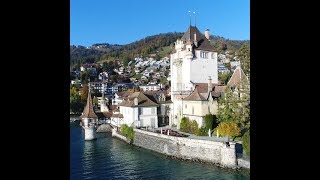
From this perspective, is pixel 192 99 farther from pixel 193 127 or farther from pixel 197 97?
pixel 193 127

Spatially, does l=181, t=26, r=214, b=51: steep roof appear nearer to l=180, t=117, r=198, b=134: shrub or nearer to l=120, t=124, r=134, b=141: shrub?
l=180, t=117, r=198, b=134: shrub

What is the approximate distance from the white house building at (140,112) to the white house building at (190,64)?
5.68 feet

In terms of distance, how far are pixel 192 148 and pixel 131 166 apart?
11.3ft

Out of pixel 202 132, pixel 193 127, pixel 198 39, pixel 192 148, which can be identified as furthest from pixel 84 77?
pixel 192 148

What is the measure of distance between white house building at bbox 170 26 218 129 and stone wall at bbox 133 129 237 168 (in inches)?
272

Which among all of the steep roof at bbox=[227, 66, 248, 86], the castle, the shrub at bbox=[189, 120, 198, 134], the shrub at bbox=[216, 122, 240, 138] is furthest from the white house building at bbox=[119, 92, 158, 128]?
the shrub at bbox=[216, 122, 240, 138]

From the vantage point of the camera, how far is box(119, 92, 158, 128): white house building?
29203 mm

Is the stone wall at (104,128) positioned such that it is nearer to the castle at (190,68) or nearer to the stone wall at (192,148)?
the castle at (190,68)

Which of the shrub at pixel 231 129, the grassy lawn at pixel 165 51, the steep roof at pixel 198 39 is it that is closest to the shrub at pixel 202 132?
the shrub at pixel 231 129

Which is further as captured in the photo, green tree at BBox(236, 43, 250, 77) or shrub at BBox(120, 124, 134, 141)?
shrub at BBox(120, 124, 134, 141)

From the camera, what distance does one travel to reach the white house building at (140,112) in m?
29.2
